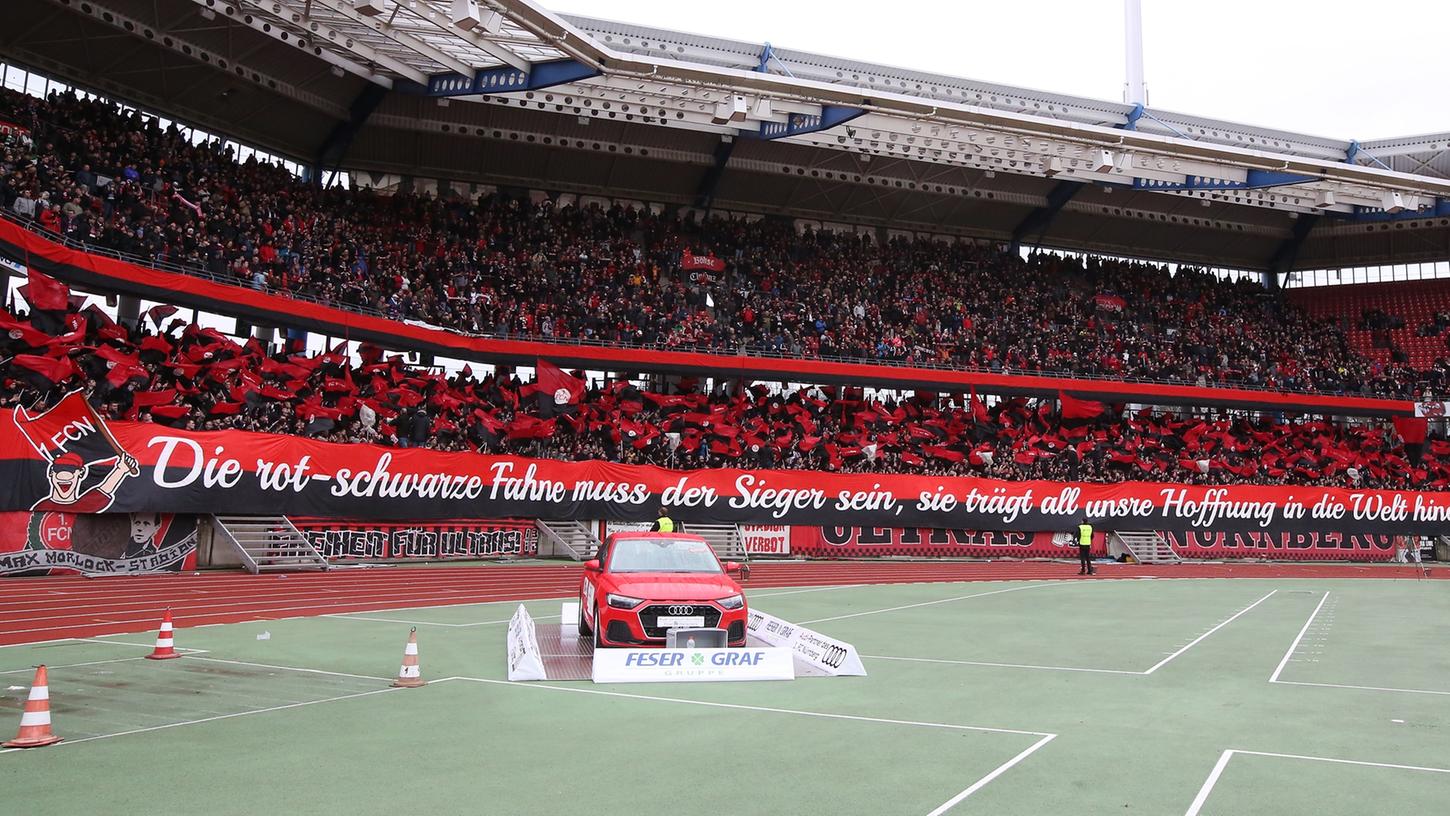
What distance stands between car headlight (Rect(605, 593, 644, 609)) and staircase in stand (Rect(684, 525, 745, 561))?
20.8 meters

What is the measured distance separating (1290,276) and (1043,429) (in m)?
22.3

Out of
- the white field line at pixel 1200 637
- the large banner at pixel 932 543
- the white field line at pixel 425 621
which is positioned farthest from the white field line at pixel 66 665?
the large banner at pixel 932 543

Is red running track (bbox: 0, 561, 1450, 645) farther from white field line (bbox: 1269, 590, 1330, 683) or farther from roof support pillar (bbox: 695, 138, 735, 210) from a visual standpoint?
roof support pillar (bbox: 695, 138, 735, 210)

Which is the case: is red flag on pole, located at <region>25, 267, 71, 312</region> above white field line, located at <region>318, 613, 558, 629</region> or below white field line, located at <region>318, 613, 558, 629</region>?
above

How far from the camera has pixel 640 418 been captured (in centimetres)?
3528

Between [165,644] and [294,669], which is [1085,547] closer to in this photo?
[294,669]

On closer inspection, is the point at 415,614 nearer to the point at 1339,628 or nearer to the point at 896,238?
the point at 1339,628

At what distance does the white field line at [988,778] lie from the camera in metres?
6.12

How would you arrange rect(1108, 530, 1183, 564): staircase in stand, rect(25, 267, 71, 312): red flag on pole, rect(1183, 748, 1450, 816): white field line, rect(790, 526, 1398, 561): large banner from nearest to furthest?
1. rect(1183, 748, 1450, 816): white field line
2. rect(25, 267, 71, 312): red flag on pole
3. rect(790, 526, 1398, 561): large banner
4. rect(1108, 530, 1183, 564): staircase in stand

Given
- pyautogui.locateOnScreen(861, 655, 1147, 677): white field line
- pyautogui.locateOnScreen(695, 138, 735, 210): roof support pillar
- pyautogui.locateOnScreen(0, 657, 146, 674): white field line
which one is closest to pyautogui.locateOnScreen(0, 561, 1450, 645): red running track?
pyautogui.locateOnScreen(0, 657, 146, 674): white field line

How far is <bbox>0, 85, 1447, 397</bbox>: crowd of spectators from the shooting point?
2753cm

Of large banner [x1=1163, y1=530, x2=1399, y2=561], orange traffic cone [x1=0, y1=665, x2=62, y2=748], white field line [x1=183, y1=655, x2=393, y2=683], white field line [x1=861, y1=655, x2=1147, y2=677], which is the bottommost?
large banner [x1=1163, y1=530, x2=1399, y2=561]

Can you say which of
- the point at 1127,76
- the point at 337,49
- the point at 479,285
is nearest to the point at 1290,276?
the point at 1127,76

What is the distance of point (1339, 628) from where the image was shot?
17.2 meters
